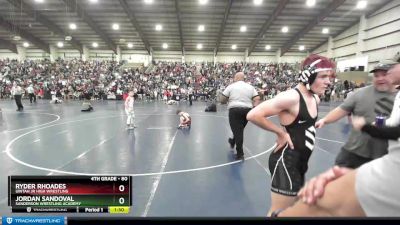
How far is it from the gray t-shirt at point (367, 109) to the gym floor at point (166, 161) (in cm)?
124

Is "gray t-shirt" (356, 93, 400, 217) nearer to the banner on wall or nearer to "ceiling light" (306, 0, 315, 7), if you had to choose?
"ceiling light" (306, 0, 315, 7)

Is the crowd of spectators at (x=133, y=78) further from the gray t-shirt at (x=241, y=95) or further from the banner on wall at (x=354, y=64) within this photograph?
the gray t-shirt at (x=241, y=95)

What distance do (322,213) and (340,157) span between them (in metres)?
2.43

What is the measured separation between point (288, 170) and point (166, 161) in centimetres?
354

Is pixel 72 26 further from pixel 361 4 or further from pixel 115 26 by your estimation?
pixel 361 4

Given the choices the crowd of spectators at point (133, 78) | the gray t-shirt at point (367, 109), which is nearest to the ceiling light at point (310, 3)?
the crowd of spectators at point (133, 78)

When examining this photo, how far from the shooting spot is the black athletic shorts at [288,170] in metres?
2.29

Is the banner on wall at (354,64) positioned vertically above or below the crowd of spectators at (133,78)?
above

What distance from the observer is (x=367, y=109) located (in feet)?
9.75

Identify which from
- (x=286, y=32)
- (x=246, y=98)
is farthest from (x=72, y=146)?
(x=286, y=32)

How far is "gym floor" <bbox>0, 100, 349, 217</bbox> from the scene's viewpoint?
11.7ft
